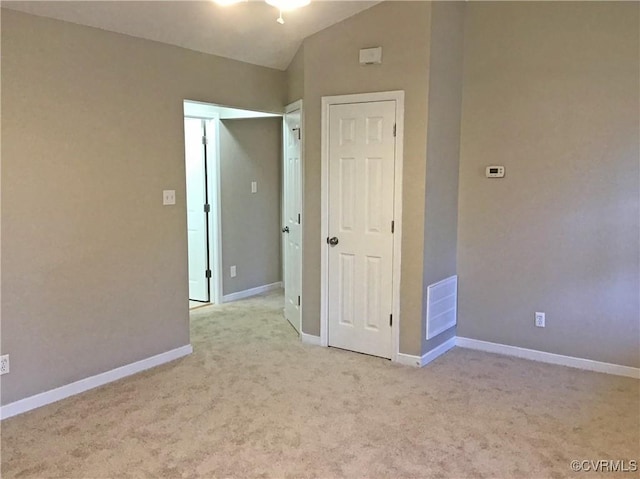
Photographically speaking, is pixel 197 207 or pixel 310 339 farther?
pixel 197 207

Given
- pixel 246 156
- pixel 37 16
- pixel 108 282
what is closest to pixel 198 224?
pixel 246 156

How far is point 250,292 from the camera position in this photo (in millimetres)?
6145

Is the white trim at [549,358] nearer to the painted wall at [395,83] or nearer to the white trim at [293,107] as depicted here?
the painted wall at [395,83]

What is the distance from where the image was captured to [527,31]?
3.94 m

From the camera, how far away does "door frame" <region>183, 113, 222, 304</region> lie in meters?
5.57

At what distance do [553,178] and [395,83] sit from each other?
54.4 inches

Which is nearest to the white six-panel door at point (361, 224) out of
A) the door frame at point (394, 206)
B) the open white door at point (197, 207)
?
the door frame at point (394, 206)

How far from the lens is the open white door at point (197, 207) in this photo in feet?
18.5

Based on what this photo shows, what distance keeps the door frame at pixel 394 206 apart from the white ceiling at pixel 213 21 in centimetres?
60

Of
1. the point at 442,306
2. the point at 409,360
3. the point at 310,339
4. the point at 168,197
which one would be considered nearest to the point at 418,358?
the point at 409,360

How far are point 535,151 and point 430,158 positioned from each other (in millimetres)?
839

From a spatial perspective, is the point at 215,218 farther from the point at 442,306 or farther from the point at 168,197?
the point at 442,306

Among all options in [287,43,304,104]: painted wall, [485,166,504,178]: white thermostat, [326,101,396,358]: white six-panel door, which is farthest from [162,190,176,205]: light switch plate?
[485,166,504,178]: white thermostat

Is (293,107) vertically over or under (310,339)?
over
